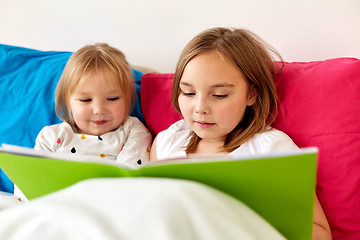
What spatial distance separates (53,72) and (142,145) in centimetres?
52

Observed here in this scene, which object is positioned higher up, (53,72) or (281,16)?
(281,16)

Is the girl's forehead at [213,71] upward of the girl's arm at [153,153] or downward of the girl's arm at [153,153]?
upward

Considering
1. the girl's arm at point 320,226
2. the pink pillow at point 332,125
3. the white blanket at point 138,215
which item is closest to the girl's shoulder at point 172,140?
the pink pillow at point 332,125

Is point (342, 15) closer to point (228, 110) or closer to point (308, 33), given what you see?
point (308, 33)

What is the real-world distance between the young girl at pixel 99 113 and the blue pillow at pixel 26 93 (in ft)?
0.37

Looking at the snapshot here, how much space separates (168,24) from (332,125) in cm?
80

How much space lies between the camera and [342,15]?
1.27 m

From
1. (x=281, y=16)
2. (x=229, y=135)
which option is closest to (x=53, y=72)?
(x=229, y=135)

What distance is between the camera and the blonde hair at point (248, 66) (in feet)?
3.73

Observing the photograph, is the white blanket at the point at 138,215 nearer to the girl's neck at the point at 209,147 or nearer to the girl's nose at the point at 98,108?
the girl's neck at the point at 209,147

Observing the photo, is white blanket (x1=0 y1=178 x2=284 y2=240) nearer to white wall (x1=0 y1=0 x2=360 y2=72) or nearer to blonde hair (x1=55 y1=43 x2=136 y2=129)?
blonde hair (x1=55 y1=43 x2=136 y2=129)

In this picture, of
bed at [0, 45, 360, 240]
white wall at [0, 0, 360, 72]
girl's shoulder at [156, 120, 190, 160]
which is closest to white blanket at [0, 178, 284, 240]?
bed at [0, 45, 360, 240]

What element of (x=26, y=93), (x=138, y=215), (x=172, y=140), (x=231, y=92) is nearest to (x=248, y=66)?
(x=231, y=92)

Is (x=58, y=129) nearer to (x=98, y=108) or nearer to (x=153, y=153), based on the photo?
(x=98, y=108)
